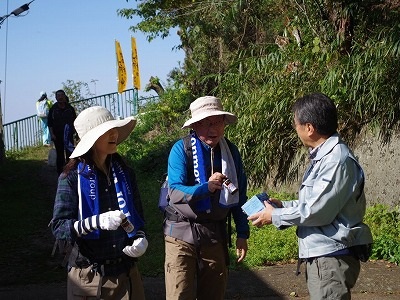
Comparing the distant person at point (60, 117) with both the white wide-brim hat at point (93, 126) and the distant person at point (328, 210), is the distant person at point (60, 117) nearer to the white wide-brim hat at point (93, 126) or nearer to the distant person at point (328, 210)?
the white wide-brim hat at point (93, 126)

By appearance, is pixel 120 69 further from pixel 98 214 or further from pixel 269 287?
pixel 98 214

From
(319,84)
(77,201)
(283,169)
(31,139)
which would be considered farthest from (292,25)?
(31,139)

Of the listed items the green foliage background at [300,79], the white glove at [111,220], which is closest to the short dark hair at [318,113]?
A: the white glove at [111,220]

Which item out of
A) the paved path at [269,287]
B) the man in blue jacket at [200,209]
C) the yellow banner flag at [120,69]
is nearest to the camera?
the man in blue jacket at [200,209]

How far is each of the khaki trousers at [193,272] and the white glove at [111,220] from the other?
925 millimetres

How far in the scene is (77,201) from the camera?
10.6 ft

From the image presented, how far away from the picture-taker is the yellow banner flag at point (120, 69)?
18.4 m

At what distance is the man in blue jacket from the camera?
3812 mm

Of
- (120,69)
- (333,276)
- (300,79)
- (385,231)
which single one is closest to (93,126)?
(333,276)

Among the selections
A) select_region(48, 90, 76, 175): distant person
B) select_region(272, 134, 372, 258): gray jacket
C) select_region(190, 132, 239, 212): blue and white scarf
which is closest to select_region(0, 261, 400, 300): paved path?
select_region(190, 132, 239, 212): blue and white scarf

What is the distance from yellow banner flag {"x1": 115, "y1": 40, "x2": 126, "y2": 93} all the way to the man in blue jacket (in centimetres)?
1488

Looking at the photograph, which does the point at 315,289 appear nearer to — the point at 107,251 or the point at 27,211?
the point at 107,251

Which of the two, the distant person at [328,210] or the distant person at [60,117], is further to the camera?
the distant person at [60,117]

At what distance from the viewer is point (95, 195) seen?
10.6ft
